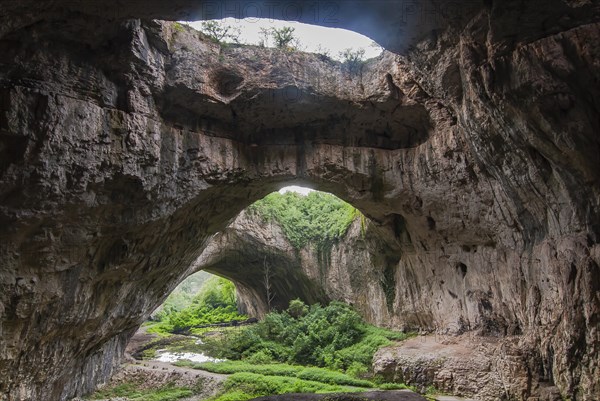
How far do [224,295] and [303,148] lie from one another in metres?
26.7

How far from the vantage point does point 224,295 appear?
1464 inches

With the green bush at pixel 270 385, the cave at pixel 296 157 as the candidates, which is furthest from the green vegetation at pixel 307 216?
the green bush at pixel 270 385

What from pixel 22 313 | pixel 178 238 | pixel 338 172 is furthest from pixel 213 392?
pixel 338 172

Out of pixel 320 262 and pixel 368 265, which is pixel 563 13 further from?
pixel 320 262

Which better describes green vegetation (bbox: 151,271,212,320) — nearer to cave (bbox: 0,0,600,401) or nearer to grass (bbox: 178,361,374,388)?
grass (bbox: 178,361,374,388)

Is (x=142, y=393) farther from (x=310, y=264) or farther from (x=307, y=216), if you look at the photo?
(x=307, y=216)

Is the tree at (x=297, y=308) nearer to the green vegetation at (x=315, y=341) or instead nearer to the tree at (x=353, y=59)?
the green vegetation at (x=315, y=341)

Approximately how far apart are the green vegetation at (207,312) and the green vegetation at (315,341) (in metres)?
11.8

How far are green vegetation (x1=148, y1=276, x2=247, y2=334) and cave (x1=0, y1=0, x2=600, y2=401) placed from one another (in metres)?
17.5

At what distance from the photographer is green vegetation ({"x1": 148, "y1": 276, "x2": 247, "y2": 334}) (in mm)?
31953

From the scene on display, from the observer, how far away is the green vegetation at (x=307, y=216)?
22375mm

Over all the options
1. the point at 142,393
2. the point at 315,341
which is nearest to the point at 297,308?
the point at 315,341

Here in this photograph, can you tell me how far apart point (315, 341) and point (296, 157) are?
880cm

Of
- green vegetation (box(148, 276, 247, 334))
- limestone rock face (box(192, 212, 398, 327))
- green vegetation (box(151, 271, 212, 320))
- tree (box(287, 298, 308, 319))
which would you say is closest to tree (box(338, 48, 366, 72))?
limestone rock face (box(192, 212, 398, 327))
